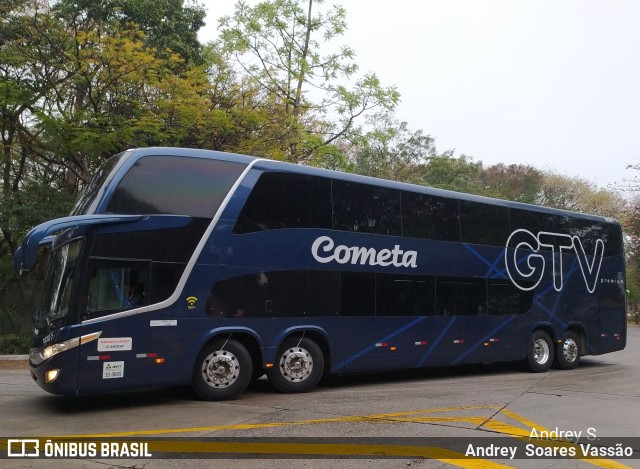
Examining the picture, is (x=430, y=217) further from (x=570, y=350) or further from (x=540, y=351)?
(x=570, y=350)

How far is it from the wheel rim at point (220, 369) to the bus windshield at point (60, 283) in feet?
7.65

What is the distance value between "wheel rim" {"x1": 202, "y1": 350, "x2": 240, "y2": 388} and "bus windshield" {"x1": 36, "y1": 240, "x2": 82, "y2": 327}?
2330 mm

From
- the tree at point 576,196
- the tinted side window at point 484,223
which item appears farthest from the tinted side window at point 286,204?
the tree at point 576,196

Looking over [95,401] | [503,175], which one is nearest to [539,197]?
[503,175]

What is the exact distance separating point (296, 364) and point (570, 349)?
8.71 m

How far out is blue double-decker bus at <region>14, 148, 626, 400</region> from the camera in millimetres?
8938

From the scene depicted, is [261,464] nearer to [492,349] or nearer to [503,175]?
[492,349]

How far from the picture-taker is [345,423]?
27.0 feet

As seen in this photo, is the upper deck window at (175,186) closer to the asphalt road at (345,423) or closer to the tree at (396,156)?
the asphalt road at (345,423)

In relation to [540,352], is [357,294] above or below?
above

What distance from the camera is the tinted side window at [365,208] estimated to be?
1159 centimetres

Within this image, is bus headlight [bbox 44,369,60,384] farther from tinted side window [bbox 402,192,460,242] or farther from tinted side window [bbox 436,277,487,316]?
tinted side window [bbox 436,277,487,316]

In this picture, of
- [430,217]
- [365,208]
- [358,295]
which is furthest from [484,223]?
[358,295]

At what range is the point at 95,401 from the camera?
986 centimetres
